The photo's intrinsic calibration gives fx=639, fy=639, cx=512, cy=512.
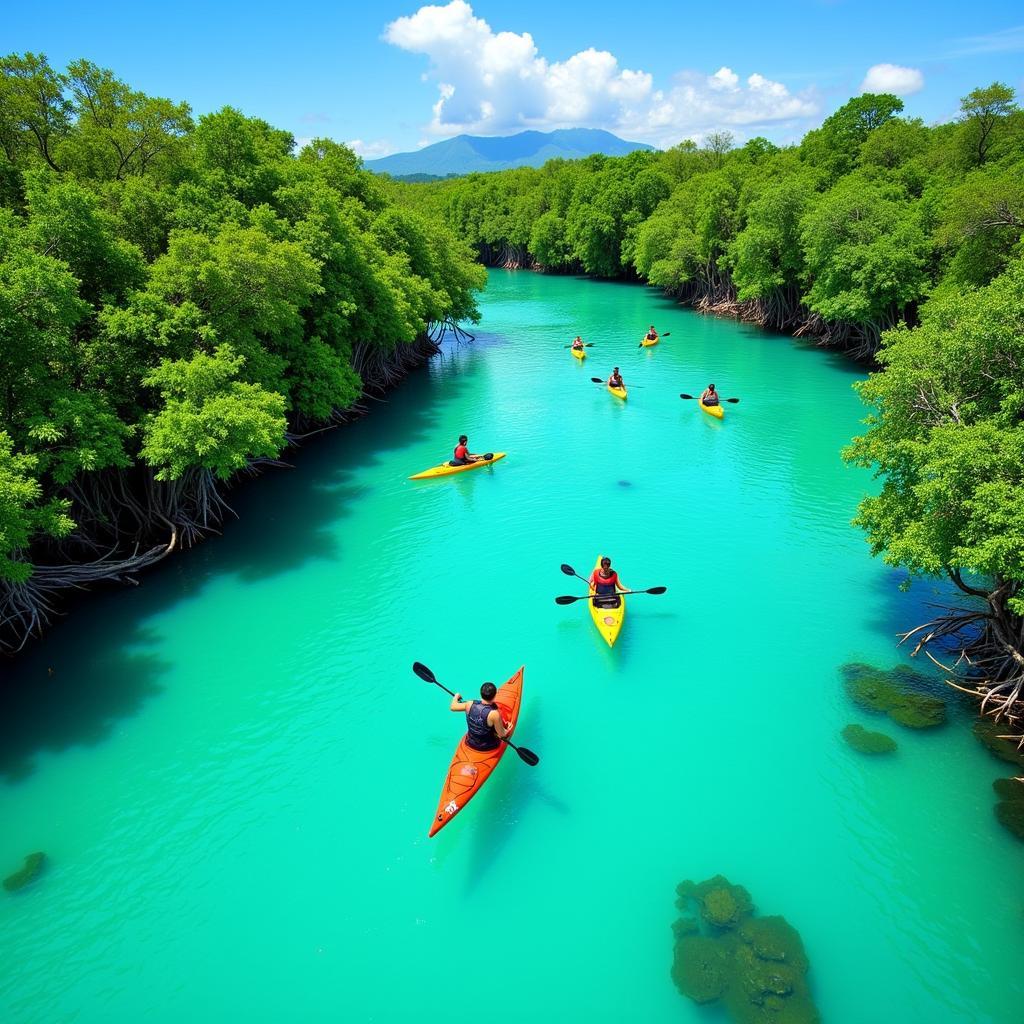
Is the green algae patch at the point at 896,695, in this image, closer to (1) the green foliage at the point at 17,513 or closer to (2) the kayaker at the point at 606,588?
(2) the kayaker at the point at 606,588

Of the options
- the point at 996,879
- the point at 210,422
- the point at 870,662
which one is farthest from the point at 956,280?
the point at 210,422

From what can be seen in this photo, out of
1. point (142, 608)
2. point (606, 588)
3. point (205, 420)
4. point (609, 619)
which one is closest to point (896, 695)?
point (609, 619)

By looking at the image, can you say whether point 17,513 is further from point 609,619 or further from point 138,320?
point 609,619

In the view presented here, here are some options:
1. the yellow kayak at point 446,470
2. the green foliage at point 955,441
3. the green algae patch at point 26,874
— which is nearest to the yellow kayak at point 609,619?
the green foliage at point 955,441

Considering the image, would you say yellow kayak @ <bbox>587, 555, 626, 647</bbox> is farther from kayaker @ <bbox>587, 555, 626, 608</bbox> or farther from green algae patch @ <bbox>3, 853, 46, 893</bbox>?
green algae patch @ <bbox>3, 853, 46, 893</bbox>

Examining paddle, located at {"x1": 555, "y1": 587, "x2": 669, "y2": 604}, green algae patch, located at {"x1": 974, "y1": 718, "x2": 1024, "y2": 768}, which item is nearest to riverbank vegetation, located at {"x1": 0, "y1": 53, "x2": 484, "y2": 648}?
paddle, located at {"x1": 555, "y1": 587, "x2": 669, "y2": 604}

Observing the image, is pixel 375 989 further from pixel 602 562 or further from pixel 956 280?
pixel 956 280
